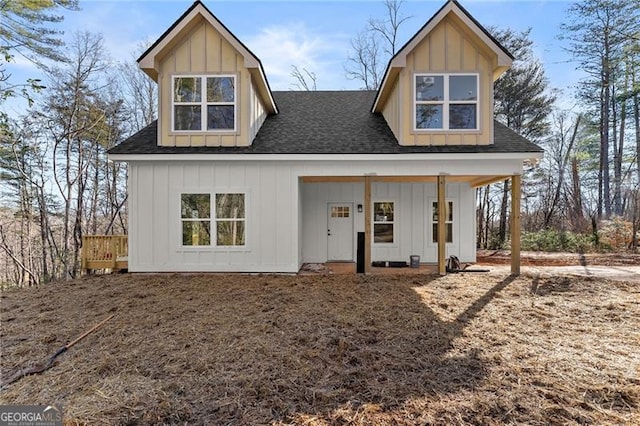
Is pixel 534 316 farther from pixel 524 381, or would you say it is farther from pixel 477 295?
pixel 524 381

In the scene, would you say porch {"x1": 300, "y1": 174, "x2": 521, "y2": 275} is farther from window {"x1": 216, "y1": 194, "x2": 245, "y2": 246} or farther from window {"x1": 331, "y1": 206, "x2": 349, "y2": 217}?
window {"x1": 216, "y1": 194, "x2": 245, "y2": 246}

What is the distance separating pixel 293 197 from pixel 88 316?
4826 mm

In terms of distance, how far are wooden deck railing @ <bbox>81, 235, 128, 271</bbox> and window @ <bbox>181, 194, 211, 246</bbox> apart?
6.72 ft

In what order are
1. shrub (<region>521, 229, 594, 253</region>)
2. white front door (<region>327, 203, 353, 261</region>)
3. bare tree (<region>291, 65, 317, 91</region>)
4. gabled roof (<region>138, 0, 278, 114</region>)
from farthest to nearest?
bare tree (<region>291, 65, 317, 91</region>) < shrub (<region>521, 229, 594, 253</region>) < white front door (<region>327, 203, 353, 261</region>) < gabled roof (<region>138, 0, 278, 114</region>)

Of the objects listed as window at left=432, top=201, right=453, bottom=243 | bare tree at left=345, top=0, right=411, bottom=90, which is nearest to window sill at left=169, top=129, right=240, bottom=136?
window at left=432, top=201, right=453, bottom=243

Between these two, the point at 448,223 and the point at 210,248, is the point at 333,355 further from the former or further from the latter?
the point at 448,223

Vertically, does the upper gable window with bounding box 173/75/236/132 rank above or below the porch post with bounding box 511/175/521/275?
above

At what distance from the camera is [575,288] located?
7.02 meters

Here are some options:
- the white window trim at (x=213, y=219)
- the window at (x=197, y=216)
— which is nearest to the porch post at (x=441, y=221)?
the white window trim at (x=213, y=219)

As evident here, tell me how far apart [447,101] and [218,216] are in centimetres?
662

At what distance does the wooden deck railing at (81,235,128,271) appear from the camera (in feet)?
28.6

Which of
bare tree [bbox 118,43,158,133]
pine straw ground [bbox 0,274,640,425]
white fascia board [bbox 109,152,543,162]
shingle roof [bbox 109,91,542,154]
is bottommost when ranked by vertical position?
pine straw ground [bbox 0,274,640,425]

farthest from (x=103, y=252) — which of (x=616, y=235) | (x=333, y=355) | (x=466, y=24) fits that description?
(x=616, y=235)

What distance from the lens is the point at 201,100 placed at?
8.34m
